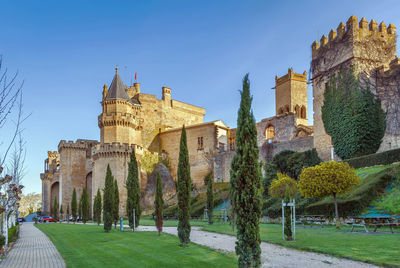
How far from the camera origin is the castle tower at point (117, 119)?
157 ft

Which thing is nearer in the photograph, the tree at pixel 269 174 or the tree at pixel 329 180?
the tree at pixel 329 180

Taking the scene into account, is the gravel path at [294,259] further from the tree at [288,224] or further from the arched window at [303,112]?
the arched window at [303,112]

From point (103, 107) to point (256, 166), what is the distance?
138ft

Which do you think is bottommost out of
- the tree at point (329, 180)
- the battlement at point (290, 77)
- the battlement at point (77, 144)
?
the tree at point (329, 180)

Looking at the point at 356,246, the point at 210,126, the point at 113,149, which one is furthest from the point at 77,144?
the point at 356,246

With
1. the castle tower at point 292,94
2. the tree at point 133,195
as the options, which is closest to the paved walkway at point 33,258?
the tree at point 133,195

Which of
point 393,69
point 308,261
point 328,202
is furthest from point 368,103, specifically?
point 308,261

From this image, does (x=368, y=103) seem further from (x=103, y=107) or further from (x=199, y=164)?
(x=103, y=107)

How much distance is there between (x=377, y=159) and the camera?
2625 cm

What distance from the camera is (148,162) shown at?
4775 centimetres

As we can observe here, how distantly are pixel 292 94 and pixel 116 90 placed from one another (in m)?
25.0

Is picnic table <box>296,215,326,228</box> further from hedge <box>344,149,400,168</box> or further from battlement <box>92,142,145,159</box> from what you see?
battlement <box>92,142,145,159</box>

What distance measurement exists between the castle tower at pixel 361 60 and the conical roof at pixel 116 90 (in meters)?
25.3

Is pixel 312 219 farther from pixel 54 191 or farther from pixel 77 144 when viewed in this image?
pixel 54 191
